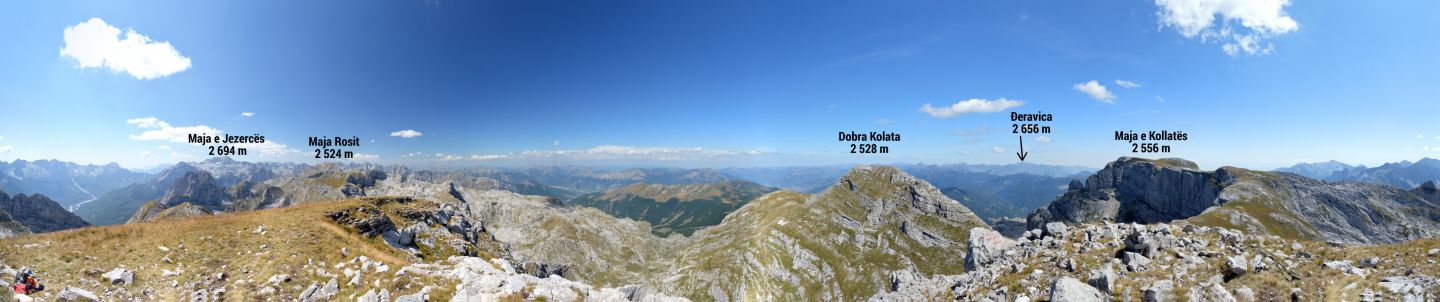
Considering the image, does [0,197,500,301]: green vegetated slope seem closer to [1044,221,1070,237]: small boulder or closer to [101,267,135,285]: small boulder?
[101,267,135,285]: small boulder

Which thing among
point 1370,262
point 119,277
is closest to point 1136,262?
point 1370,262

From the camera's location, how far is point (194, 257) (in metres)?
29.5

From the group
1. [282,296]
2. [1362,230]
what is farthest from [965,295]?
[1362,230]

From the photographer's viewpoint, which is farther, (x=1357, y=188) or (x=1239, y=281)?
(x=1357, y=188)

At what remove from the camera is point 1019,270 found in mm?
31938

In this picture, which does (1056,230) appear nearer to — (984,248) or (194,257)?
(984,248)

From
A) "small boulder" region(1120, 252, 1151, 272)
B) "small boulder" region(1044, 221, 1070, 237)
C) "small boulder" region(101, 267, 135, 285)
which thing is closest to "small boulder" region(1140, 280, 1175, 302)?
"small boulder" region(1120, 252, 1151, 272)

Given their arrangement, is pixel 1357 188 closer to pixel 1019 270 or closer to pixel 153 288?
pixel 1019 270

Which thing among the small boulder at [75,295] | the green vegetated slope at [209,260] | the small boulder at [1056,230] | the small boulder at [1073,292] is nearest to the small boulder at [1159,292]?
the small boulder at [1073,292]

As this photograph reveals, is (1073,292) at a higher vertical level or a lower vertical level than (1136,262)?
lower

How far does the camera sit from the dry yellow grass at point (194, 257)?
24875 mm

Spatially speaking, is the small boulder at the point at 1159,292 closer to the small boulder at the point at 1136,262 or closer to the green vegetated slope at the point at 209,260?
the small boulder at the point at 1136,262

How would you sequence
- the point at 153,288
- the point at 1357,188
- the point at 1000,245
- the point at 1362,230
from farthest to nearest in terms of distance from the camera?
the point at 1357,188 < the point at 1362,230 < the point at 1000,245 < the point at 153,288

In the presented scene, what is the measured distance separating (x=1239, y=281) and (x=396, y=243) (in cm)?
6663
